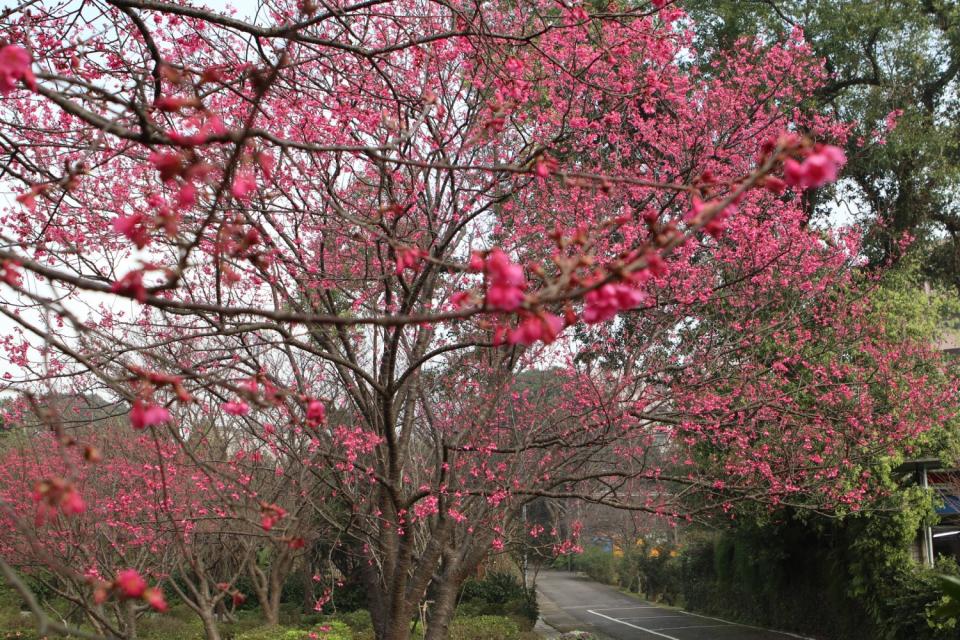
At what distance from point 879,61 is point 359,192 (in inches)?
476

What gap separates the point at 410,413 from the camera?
7.71 meters

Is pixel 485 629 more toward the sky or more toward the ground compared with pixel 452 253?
more toward the ground

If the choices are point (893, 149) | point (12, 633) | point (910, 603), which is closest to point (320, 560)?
point (12, 633)

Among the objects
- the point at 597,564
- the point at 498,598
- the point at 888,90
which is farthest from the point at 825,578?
the point at 597,564

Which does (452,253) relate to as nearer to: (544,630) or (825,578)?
(825,578)

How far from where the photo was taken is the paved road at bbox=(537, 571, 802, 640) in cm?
1795

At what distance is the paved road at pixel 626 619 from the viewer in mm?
17953

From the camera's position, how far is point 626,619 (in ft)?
70.4

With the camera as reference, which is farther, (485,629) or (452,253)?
(485,629)

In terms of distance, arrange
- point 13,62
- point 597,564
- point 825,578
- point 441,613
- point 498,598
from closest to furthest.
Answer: point 13,62, point 441,613, point 825,578, point 498,598, point 597,564

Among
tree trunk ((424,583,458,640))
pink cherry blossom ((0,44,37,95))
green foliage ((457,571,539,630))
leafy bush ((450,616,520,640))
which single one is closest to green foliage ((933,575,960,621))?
pink cherry blossom ((0,44,37,95))

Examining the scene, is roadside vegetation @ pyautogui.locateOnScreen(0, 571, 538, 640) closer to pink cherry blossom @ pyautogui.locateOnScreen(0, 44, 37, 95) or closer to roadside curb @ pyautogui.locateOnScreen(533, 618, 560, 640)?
roadside curb @ pyautogui.locateOnScreen(533, 618, 560, 640)

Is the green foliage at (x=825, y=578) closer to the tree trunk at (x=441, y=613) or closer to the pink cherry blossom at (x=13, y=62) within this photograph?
the tree trunk at (x=441, y=613)

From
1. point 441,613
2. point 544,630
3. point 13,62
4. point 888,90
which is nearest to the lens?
point 13,62
